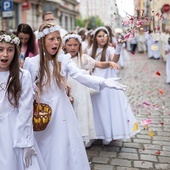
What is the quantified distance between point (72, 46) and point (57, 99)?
4.14ft

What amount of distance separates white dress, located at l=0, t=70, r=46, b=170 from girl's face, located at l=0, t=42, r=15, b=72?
0.06 m

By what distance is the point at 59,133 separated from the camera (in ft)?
9.79

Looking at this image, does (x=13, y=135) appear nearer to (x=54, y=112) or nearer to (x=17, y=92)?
(x=17, y=92)

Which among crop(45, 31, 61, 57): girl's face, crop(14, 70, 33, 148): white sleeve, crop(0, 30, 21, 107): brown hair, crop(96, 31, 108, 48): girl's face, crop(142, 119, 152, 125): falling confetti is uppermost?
crop(96, 31, 108, 48): girl's face

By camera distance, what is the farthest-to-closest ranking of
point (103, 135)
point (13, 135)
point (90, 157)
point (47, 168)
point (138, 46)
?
point (138, 46) → point (103, 135) → point (90, 157) → point (47, 168) → point (13, 135)

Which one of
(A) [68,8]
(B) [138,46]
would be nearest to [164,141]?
(B) [138,46]

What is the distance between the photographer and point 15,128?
2.53 meters

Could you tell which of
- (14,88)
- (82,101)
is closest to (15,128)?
(14,88)

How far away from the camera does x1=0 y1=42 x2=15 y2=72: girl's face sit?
102 inches

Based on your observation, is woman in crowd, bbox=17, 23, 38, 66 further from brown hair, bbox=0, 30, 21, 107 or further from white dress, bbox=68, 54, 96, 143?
brown hair, bbox=0, 30, 21, 107

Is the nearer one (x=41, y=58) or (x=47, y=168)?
(x=47, y=168)

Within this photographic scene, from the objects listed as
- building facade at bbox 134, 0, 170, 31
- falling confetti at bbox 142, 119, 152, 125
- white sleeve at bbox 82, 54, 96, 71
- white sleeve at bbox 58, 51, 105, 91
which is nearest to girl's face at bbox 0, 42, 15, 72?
white sleeve at bbox 58, 51, 105, 91

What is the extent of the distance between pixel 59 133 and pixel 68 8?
130 feet

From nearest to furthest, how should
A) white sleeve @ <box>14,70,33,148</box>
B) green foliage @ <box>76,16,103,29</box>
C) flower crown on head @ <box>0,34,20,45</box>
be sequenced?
white sleeve @ <box>14,70,33,148</box>
flower crown on head @ <box>0,34,20,45</box>
green foliage @ <box>76,16,103,29</box>
